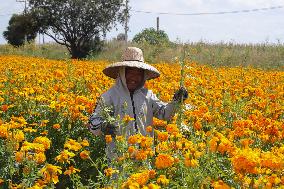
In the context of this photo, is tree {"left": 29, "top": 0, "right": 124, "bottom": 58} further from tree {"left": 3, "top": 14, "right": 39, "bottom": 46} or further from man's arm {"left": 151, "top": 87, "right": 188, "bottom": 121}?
man's arm {"left": 151, "top": 87, "right": 188, "bottom": 121}

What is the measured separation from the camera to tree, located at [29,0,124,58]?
2836 centimetres

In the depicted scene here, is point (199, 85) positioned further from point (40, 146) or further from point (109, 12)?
point (109, 12)

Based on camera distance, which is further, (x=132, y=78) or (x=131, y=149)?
(x=132, y=78)

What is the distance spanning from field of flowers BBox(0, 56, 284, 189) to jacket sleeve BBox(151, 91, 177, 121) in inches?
3.1

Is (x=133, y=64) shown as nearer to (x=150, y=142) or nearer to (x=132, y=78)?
(x=132, y=78)

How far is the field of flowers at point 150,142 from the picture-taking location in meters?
2.32

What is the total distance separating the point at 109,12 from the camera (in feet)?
95.7

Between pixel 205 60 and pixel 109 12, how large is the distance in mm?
13206

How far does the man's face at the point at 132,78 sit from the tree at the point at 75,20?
24509 millimetres

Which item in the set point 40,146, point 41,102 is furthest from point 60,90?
point 40,146

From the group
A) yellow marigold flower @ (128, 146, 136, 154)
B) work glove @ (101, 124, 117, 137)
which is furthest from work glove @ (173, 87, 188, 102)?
yellow marigold flower @ (128, 146, 136, 154)

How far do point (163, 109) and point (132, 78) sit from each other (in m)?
0.35

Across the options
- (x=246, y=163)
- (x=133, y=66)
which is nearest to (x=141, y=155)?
(x=246, y=163)

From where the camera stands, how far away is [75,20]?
92.9 feet
